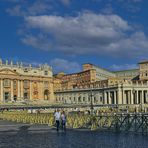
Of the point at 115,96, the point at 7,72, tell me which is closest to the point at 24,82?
the point at 7,72

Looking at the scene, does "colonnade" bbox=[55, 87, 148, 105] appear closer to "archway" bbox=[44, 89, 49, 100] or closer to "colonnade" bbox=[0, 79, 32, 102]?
"archway" bbox=[44, 89, 49, 100]

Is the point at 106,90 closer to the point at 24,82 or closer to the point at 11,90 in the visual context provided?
the point at 24,82

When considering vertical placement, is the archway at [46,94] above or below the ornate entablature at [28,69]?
below

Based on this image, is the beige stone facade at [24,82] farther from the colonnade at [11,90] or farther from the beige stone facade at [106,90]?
the beige stone facade at [106,90]

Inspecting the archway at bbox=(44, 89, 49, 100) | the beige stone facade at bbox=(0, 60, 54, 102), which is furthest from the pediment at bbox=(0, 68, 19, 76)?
the archway at bbox=(44, 89, 49, 100)

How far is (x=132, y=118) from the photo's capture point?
3184 centimetres

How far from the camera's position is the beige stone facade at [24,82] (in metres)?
136

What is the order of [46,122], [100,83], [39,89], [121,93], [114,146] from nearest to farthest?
[114,146]
[46,122]
[121,93]
[39,89]
[100,83]

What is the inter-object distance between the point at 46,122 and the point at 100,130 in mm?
12020

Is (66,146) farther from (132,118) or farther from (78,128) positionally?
(78,128)

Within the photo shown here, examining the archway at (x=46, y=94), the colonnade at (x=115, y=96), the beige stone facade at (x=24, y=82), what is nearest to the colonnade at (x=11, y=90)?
the beige stone facade at (x=24, y=82)

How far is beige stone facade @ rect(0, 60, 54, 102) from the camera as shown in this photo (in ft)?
446

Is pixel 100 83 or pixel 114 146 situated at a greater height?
pixel 100 83

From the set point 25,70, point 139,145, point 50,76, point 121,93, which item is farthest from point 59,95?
point 139,145
